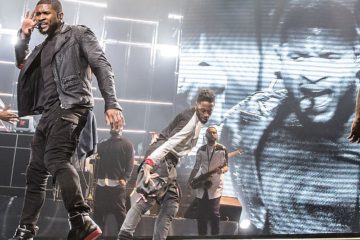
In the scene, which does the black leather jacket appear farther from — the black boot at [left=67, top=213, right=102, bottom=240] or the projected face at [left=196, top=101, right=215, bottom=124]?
the projected face at [left=196, top=101, right=215, bottom=124]

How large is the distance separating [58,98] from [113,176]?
263 centimetres

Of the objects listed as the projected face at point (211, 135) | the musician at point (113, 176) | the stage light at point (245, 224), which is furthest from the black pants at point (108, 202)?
the stage light at point (245, 224)

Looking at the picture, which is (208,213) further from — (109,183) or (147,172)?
(147,172)

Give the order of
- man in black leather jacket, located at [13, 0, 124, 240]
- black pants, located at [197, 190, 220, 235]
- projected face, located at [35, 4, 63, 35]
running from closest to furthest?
man in black leather jacket, located at [13, 0, 124, 240], projected face, located at [35, 4, 63, 35], black pants, located at [197, 190, 220, 235]

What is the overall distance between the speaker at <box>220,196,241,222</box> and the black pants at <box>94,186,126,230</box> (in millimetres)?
1210

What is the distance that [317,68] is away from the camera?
18.2 feet

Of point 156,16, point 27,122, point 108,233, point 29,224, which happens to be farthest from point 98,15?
point 29,224

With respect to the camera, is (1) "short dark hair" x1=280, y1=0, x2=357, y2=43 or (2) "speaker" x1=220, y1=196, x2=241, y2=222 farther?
(1) "short dark hair" x1=280, y1=0, x2=357, y2=43

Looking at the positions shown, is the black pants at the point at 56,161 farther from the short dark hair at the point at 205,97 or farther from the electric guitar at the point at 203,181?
the electric guitar at the point at 203,181

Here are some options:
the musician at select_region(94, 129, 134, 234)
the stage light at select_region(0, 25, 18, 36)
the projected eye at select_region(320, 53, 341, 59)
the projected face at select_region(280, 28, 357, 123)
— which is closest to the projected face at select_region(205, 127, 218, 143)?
the musician at select_region(94, 129, 134, 234)

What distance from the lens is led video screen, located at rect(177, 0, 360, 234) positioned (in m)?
5.43

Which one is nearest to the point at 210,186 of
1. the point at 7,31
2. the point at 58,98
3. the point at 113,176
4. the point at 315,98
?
the point at 113,176

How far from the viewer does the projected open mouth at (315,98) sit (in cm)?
553

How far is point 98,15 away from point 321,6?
3.22m
